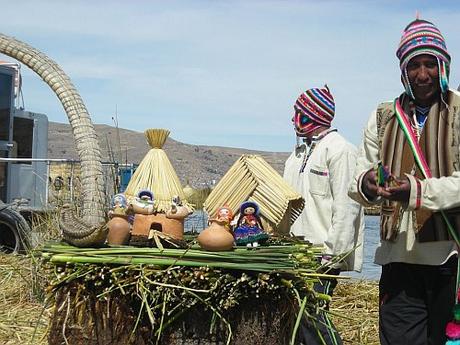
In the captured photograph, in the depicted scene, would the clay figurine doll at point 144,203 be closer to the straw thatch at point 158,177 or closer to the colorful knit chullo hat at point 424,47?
the straw thatch at point 158,177

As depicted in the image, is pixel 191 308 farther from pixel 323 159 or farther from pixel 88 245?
pixel 323 159

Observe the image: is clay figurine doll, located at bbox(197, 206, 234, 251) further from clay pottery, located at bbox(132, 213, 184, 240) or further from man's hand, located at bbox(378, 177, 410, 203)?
man's hand, located at bbox(378, 177, 410, 203)

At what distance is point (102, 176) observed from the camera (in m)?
6.60

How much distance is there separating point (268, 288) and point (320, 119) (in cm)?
181

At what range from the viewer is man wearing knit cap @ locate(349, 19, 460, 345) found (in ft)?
9.79

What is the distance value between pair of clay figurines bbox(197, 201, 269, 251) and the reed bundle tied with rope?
2.8 inches

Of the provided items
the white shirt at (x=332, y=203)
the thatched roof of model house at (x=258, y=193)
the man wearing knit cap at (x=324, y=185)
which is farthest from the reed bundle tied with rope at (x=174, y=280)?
the white shirt at (x=332, y=203)

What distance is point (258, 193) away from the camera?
3650mm

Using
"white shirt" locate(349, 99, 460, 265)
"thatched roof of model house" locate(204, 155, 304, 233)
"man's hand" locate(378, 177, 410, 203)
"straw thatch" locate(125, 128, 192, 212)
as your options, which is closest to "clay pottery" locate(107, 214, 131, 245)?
"straw thatch" locate(125, 128, 192, 212)

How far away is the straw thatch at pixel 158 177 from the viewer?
328 centimetres

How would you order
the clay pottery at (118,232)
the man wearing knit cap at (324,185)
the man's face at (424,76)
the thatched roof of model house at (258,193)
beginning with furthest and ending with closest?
the man wearing knit cap at (324,185) → the thatched roof of model house at (258,193) → the clay pottery at (118,232) → the man's face at (424,76)

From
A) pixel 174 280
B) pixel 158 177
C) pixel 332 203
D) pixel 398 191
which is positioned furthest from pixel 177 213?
pixel 332 203

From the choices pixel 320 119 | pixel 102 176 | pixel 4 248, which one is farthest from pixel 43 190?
pixel 320 119

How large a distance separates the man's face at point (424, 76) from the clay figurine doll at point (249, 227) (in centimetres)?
85
